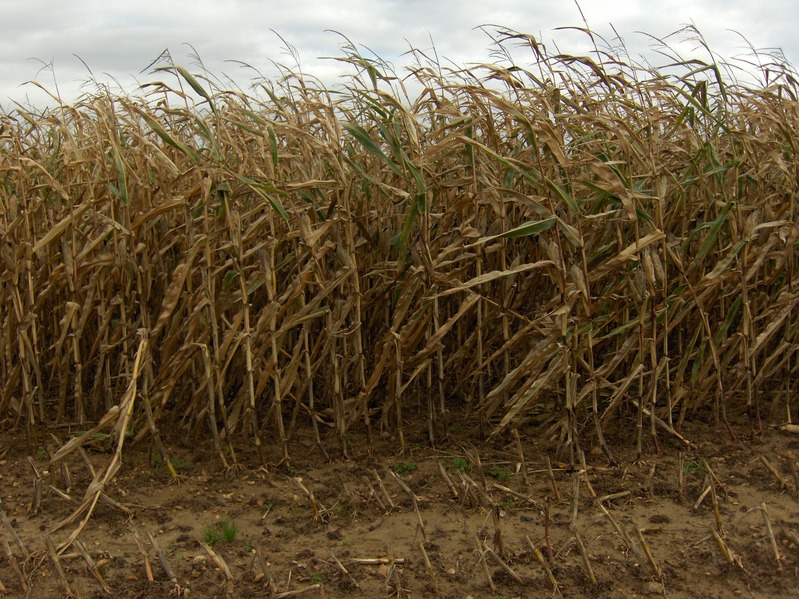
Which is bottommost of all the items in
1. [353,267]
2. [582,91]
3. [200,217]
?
[353,267]

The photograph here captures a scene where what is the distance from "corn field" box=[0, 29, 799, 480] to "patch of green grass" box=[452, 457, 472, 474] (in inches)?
7.6

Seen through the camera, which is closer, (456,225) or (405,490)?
(405,490)

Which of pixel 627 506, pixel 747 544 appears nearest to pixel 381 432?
pixel 627 506

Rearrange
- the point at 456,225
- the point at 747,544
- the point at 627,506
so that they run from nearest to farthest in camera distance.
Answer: the point at 747,544, the point at 627,506, the point at 456,225

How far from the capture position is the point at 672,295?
12.7ft

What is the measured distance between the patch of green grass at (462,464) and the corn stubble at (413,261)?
0.25 m

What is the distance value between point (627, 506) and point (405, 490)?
97cm

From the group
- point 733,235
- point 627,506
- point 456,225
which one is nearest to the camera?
point 627,506

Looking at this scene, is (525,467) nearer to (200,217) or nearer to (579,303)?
(579,303)

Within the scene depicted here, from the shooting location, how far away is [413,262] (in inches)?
147

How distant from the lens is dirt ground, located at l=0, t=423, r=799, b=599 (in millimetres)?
2885

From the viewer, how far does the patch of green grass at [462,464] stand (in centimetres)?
378

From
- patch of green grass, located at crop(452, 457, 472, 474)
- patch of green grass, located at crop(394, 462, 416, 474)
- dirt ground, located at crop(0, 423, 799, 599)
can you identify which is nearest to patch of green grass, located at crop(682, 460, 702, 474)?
dirt ground, located at crop(0, 423, 799, 599)

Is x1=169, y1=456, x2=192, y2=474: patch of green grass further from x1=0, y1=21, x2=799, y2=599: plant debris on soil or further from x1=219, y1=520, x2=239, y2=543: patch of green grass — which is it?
x1=219, y1=520, x2=239, y2=543: patch of green grass
